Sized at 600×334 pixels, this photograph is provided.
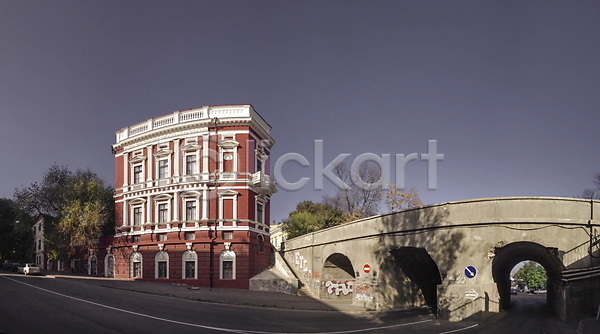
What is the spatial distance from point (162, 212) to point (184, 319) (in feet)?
75.8

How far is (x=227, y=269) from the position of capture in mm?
37625

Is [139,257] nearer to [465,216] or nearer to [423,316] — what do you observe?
[423,316]

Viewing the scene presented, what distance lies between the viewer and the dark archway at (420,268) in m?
26.2

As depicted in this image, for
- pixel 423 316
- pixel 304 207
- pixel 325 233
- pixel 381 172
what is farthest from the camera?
pixel 304 207

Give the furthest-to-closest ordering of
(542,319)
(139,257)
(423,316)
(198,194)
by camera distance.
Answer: (139,257), (198,194), (423,316), (542,319)

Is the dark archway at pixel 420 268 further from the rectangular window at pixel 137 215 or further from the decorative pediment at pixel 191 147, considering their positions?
the rectangular window at pixel 137 215

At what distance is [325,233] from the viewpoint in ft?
112

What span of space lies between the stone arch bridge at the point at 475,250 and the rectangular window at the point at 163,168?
20.6 meters

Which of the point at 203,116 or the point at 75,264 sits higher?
the point at 203,116

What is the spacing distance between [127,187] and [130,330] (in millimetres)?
29577

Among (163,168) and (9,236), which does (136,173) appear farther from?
(9,236)

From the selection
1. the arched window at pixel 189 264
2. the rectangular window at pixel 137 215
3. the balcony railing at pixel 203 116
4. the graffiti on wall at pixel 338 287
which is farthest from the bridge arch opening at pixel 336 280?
the rectangular window at pixel 137 215

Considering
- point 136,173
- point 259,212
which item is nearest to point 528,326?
point 259,212

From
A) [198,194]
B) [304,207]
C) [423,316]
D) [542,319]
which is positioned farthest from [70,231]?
[542,319]
